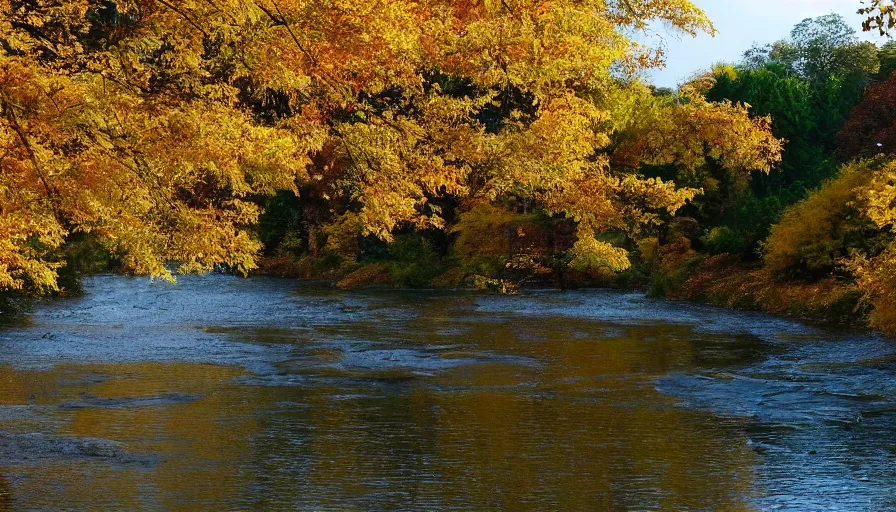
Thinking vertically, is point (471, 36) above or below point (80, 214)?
above

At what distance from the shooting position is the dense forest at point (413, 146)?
15.3m

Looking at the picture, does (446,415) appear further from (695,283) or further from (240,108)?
(695,283)

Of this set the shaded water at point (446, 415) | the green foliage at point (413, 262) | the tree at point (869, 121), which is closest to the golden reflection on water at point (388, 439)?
the shaded water at point (446, 415)

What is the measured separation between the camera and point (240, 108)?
883 inches

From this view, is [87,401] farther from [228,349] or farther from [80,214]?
[228,349]

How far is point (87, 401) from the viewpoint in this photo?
638 inches

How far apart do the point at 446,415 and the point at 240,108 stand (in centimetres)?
954

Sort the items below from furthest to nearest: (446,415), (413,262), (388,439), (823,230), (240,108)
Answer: (413,262) → (823,230) → (240,108) → (446,415) → (388,439)

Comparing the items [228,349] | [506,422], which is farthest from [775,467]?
[228,349]

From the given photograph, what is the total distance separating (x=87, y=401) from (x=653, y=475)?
27.6 ft

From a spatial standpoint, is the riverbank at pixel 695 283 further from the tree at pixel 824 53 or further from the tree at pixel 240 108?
the tree at pixel 824 53

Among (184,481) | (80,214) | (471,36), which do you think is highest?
(471,36)

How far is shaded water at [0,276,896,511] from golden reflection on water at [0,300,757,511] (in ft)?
0.15

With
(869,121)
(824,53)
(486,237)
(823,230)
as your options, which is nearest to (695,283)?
(823,230)
